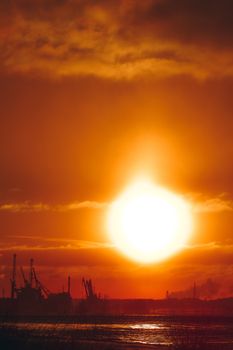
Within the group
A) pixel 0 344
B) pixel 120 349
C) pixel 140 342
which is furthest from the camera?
pixel 140 342

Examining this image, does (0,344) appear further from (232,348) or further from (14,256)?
(14,256)

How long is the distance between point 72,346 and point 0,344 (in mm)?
Answer: 6322

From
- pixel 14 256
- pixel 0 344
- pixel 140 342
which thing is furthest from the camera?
pixel 14 256

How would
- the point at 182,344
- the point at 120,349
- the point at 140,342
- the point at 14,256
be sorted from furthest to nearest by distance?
1. the point at 14,256
2. the point at 140,342
3. the point at 182,344
4. the point at 120,349

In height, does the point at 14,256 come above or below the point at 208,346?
above

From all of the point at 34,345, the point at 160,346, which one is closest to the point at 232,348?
the point at 160,346

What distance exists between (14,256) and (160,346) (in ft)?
438

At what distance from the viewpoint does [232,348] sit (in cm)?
6269

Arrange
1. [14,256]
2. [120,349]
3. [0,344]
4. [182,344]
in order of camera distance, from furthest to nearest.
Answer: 1. [14,256]
2. [182,344]
3. [120,349]
4. [0,344]

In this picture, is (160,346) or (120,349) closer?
(120,349)

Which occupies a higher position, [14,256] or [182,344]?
[14,256]

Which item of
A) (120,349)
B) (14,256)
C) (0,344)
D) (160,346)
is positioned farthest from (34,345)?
(14,256)

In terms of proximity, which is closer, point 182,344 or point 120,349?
point 120,349

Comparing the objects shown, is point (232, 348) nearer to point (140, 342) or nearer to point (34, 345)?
point (140, 342)
